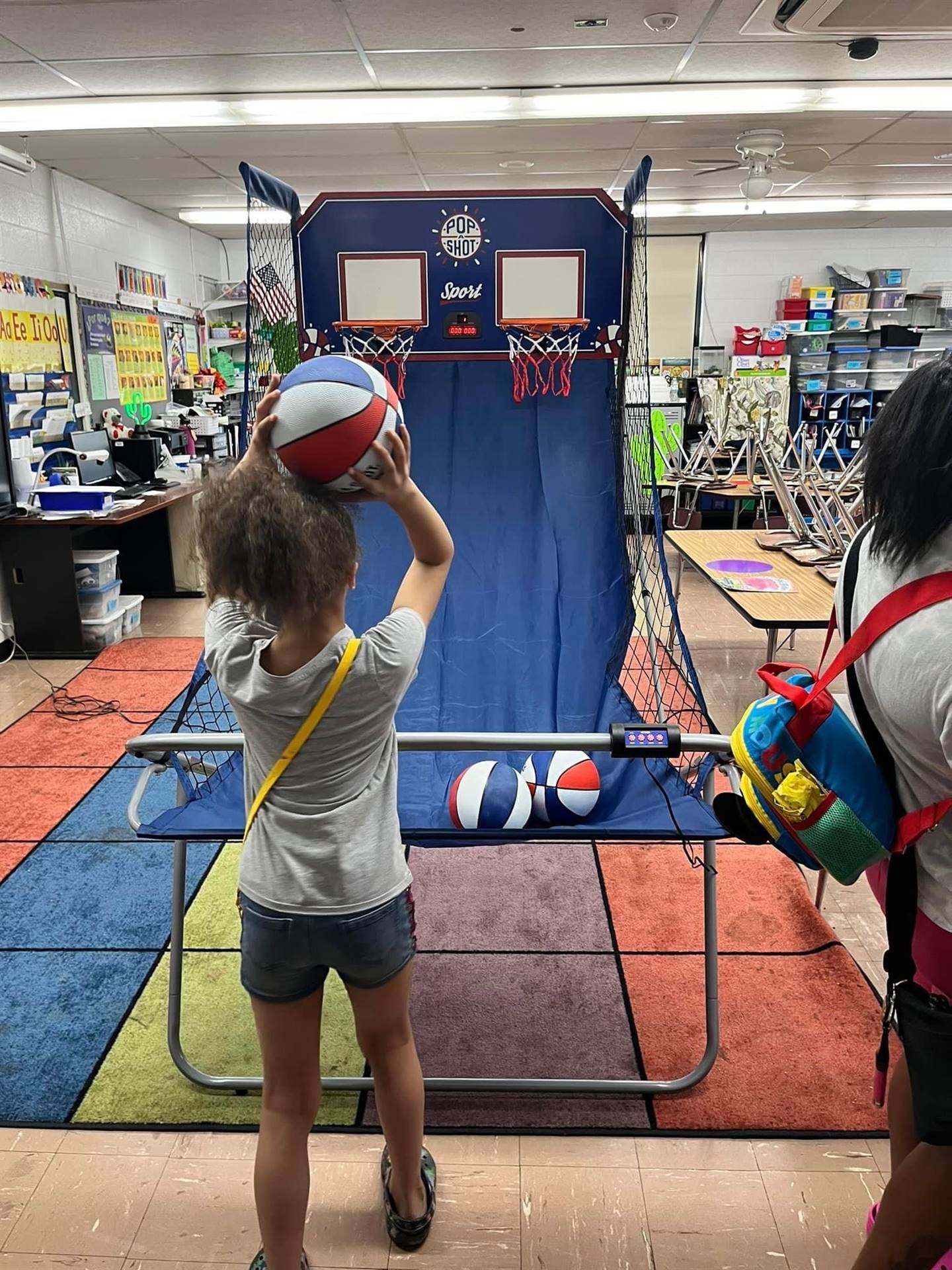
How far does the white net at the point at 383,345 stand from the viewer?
2668 millimetres

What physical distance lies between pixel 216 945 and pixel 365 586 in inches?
42.2

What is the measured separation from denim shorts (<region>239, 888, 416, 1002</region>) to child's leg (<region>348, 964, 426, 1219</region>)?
37 mm

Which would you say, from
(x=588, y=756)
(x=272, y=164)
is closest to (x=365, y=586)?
(x=588, y=756)

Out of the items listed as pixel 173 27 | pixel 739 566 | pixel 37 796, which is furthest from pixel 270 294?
pixel 739 566

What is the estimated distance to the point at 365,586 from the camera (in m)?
2.61

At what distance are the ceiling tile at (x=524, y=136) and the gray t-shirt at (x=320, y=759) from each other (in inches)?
175

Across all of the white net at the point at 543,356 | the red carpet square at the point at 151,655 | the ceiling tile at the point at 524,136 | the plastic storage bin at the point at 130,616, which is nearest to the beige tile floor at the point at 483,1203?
the white net at the point at 543,356

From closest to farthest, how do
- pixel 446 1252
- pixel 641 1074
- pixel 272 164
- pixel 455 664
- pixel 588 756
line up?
pixel 446 1252
pixel 641 1074
pixel 588 756
pixel 455 664
pixel 272 164

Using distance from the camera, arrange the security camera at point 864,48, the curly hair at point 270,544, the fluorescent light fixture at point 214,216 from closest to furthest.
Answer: the curly hair at point 270,544, the security camera at point 864,48, the fluorescent light fixture at point 214,216

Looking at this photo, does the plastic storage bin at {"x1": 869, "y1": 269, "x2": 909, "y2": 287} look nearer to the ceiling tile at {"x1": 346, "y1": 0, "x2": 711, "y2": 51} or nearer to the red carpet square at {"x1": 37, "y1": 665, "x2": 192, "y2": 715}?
the ceiling tile at {"x1": 346, "y1": 0, "x2": 711, "y2": 51}

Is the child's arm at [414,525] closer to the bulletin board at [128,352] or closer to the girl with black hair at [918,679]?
the girl with black hair at [918,679]

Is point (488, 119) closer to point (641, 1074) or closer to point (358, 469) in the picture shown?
point (358, 469)

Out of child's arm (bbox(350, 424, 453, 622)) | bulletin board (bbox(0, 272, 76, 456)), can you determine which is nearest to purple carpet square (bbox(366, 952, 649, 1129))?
child's arm (bbox(350, 424, 453, 622))

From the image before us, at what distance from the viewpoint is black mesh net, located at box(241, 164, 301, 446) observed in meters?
2.43
